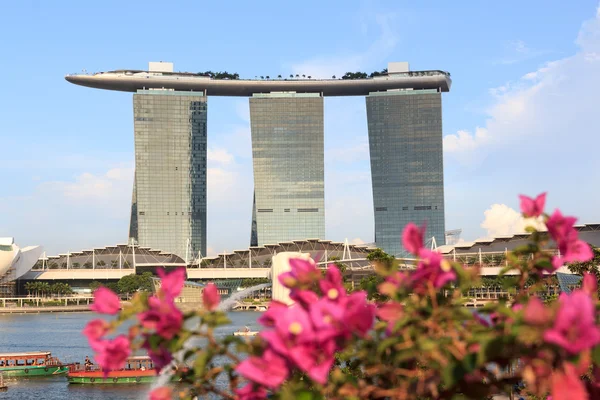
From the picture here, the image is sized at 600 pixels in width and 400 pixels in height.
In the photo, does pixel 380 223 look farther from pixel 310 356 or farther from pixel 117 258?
pixel 310 356

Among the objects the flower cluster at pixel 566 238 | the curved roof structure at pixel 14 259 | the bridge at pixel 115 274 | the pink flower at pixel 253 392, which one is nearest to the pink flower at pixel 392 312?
the pink flower at pixel 253 392

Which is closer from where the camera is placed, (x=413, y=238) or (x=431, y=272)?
(x=431, y=272)

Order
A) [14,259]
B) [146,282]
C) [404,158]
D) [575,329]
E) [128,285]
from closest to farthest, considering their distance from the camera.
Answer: [575,329] < [128,285] < [14,259] < [146,282] < [404,158]

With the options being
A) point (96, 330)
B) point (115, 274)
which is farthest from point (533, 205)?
point (115, 274)

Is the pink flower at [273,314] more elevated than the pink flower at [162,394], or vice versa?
the pink flower at [273,314]

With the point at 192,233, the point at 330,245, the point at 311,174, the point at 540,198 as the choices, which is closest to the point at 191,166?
the point at 192,233

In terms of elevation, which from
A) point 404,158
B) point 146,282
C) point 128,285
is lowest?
point 128,285

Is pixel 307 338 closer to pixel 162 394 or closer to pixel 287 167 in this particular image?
pixel 162 394

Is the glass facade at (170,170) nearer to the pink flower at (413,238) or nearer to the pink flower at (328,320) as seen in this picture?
the pink flower at (413,238)
